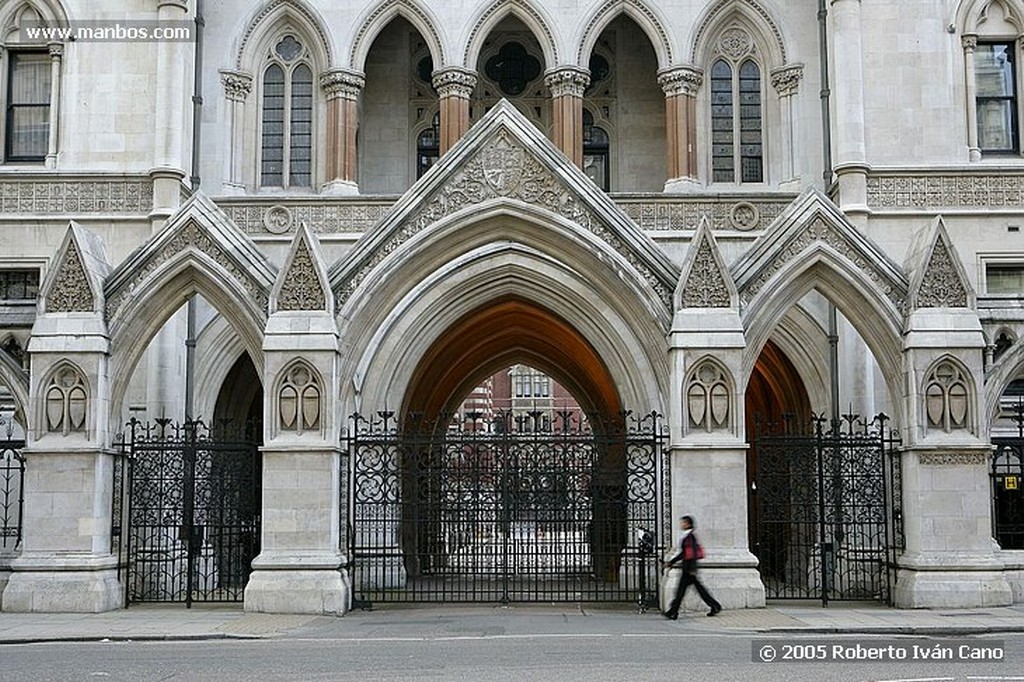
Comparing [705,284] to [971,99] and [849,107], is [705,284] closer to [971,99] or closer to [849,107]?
[849,107]

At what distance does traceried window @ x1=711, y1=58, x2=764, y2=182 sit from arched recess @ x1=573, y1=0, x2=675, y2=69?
1119 mm

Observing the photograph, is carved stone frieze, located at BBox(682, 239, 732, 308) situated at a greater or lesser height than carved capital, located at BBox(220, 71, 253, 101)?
lesser

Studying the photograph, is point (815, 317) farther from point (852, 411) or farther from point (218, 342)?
point (218, 342)

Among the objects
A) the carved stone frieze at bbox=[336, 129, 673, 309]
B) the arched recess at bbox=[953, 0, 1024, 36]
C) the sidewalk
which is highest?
the arched recess at bbox=[953, 0, 1024, 36]

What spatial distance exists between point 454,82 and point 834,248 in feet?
29.9

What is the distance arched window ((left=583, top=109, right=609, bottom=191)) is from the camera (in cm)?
2705

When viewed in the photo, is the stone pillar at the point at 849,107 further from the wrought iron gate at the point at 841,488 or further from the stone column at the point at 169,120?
the stone column at the point at 169,120

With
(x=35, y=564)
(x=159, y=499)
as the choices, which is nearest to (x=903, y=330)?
(x=159, y=499)

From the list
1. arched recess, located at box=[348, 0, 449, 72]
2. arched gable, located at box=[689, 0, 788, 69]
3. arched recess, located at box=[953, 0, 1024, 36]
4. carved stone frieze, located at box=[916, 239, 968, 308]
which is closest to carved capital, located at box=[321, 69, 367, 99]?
arched recess, located at box=[348, 0, 449, 72]

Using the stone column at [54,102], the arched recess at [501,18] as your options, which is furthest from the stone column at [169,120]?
the arched recess at [501,18]

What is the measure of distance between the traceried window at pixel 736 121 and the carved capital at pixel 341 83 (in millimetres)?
6929

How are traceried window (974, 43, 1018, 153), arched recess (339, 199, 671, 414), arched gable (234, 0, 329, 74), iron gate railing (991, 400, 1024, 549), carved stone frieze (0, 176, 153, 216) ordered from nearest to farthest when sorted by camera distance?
1. arched recess (339, 199, 671, 414)
2. iron gate railing (991, 400, 1024, 549)
3. carved stone frieze (0, 176, 153, 216)
4. traceried window (974, 43, 1018, 153)
5. arched gable (234, 0, 329, 74)

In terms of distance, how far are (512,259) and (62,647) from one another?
10381mm

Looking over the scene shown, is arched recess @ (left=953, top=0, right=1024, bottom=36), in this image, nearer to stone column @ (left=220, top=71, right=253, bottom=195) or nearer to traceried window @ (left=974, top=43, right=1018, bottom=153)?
traceried window @ (left=974, top=43, right=1018, bottom=153)
